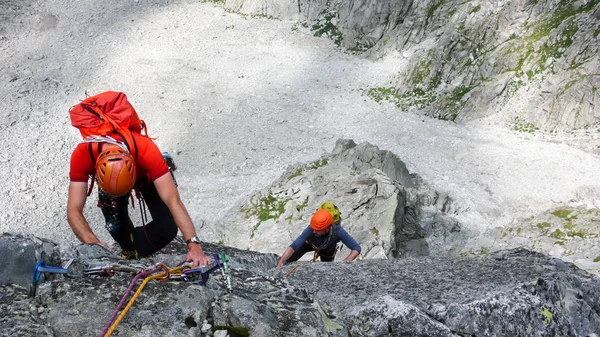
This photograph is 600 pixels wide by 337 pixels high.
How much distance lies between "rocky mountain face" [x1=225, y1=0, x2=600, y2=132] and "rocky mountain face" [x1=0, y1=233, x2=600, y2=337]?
68.2ft

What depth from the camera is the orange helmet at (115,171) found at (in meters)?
6.22

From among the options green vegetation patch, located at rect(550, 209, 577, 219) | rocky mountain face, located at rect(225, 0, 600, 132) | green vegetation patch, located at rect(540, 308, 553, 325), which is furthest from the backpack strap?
rocky mountain face, located at rect(225, 0, 600, 132)

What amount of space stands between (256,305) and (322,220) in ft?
22.1

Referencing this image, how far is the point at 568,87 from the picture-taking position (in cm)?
2486

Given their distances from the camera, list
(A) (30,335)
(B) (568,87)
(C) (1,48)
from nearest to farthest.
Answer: (A) (30,335), (B) (568,87), (C) (1,48)

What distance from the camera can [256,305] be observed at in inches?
206

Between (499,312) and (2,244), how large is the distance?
5.82m

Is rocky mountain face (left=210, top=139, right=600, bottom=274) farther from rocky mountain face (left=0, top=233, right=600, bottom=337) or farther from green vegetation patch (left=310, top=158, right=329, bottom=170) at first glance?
rocky mountain face (left=0, top=233, right=600, bottom=337)

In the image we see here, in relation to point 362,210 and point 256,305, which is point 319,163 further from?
point 256,305

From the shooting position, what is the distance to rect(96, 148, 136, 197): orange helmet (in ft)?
20.4

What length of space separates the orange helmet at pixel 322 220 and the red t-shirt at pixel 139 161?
5738mm

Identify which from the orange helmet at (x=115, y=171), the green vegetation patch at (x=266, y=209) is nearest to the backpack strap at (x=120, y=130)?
the orange helmet at (x=115, y=171)

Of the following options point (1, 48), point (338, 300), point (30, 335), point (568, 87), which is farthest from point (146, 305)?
point (1, 48)

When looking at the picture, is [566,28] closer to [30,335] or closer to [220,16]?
[220,16]
